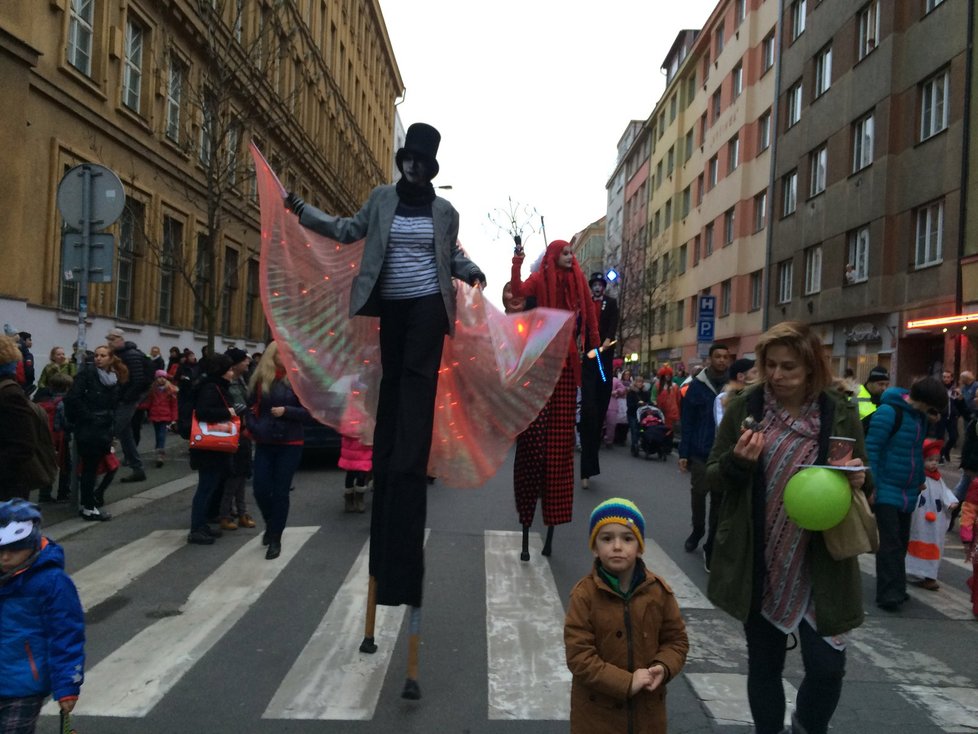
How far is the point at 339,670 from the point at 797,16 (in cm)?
3332

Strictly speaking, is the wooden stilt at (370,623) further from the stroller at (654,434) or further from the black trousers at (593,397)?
the stroller at (654,434)

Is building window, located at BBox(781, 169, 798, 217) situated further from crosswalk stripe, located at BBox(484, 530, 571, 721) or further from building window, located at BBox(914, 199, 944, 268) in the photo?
crosswalk stripe, located at BBox(484, 530, 571, 721)

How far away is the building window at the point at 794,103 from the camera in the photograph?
31.0 m

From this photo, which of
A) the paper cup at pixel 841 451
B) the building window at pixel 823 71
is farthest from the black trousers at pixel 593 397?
the building window at pixel 823 71

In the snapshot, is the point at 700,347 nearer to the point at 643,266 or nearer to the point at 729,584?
the point at 729,584

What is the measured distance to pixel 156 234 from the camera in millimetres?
19250

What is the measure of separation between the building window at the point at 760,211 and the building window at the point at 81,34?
1023 inches

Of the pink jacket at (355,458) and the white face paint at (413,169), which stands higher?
the white face paint at (413,169)

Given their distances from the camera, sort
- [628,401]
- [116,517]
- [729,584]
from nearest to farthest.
A: [729,584] → [116,517] → [628,401]

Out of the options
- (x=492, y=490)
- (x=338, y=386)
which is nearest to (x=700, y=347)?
(x=492, y=490)

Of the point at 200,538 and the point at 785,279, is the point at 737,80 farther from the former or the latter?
the point at 200,538

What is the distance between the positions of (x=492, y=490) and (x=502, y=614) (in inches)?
190

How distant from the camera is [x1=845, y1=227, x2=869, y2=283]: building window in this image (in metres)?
24.5

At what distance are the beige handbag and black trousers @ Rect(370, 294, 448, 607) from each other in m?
1.73
